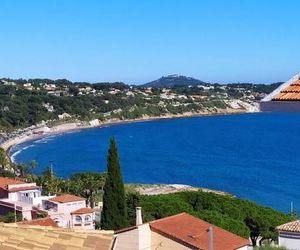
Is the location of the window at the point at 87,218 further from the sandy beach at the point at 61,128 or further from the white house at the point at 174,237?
the sandy beach at the point at 61,128

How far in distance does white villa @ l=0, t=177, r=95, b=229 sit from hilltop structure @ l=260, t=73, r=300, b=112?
21.8 meters

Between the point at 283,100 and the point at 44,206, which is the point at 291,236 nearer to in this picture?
the point at 283,100

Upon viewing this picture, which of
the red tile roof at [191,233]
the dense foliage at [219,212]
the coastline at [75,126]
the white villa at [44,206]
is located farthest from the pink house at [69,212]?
the coastline at [75,126]

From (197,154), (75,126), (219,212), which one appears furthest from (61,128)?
(219,212)

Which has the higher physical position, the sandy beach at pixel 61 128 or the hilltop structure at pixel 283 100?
the hilltop structure at pixel 283 100

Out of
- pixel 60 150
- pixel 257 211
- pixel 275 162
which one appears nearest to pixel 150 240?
pixel 257 211

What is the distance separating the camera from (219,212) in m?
22.9

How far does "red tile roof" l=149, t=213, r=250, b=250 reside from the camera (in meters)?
13.0

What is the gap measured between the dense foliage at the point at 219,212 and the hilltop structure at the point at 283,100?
15.3 m

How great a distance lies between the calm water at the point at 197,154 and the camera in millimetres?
53625

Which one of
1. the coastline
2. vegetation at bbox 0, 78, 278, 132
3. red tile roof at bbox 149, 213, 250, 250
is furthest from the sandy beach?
red tile roof at bbox 149, 213, 250, 250

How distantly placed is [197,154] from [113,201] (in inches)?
2320

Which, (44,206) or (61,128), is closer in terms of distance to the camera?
(44,206)

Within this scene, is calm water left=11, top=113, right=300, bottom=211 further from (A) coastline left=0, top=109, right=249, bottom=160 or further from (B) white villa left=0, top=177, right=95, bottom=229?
(B) white villa left=0, top=177, right=95, bottom=229
